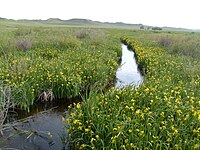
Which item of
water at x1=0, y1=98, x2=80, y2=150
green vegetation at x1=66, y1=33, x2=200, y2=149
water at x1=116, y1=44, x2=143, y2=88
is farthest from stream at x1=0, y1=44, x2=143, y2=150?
water at x1=116, y1=44, x2=143, y2=88

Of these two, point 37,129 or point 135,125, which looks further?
point 37,129

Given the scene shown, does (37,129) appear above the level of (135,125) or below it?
below

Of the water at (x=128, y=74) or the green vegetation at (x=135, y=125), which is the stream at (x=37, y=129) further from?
the water at (x=128, y=74)

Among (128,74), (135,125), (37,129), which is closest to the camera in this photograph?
(135,125)

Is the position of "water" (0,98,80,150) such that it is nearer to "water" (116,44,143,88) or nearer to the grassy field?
the grassy field

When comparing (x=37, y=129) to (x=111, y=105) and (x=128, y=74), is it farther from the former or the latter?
(x=128, y=74)

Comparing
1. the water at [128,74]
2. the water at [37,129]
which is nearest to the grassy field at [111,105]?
the water at [37,129]

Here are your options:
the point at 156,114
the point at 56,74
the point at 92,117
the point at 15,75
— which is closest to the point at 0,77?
the point at 15,75

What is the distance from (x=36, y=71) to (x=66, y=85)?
3.59 ft

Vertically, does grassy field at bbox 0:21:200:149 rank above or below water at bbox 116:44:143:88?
above

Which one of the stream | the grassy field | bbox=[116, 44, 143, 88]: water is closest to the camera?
the grassy field

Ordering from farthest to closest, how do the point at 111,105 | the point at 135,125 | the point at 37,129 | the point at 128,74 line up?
the point at 128,74 → the point at 37,129 → the point at 111,105 → the point at 135,125

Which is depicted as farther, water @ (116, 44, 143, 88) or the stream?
water @ (116, 44, 143, 88)

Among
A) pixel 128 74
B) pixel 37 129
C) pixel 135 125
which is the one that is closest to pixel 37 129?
pixel 37 129
